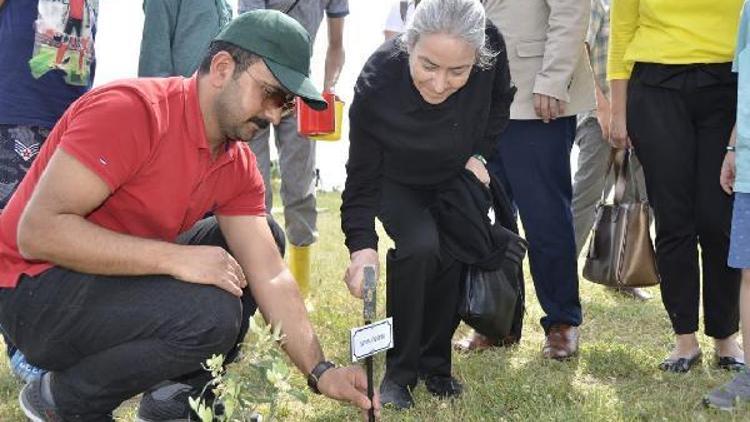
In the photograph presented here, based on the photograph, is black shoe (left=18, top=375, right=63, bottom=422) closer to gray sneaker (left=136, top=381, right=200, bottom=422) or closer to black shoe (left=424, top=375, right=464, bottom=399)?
gray sneaker (left=136, top=381, right=200, bottom=422)

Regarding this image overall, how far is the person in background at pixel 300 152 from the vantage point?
432 cm

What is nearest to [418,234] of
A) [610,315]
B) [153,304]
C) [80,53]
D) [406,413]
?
[406,413]

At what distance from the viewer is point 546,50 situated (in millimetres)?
3643

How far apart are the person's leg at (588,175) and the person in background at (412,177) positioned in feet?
6.25

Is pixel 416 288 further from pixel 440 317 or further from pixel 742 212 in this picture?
pixel 742 212

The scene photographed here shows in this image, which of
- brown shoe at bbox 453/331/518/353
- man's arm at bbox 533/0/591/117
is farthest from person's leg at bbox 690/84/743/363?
brown shoe at bbox 453/331/518/353

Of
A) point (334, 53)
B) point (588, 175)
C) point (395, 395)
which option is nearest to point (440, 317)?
point (395, 395)

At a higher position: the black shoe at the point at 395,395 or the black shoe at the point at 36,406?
the black shoe at the point at 36,406

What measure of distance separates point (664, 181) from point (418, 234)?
0.99 metres

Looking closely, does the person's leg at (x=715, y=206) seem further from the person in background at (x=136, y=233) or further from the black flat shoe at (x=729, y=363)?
the person in background at (x=136, y=233)

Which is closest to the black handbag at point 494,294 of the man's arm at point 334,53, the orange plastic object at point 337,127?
the orange plastic object at point 337,127

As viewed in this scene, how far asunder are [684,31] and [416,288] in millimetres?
1353

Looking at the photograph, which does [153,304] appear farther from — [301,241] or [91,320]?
→ [301,241]

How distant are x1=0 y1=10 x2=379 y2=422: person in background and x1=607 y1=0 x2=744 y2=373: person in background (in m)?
1.47
